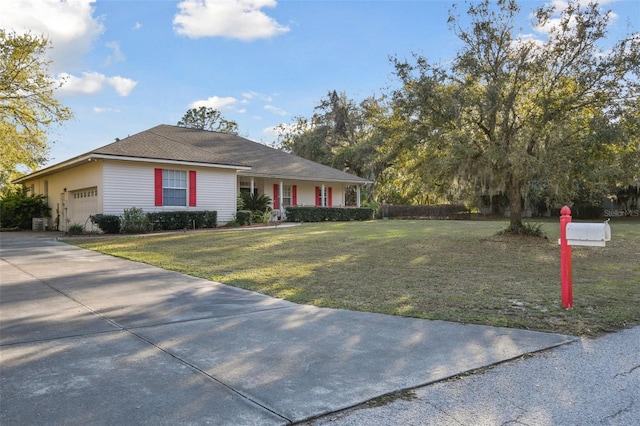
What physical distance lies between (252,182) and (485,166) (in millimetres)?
14055

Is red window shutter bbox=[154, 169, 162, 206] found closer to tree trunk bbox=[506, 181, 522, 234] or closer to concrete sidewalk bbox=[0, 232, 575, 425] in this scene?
concrete sidewalk bbox=[0, 232, 575, 425]

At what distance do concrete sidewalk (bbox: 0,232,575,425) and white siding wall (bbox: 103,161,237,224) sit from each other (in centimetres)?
1201

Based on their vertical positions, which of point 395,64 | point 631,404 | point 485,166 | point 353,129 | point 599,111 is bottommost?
point 631,404

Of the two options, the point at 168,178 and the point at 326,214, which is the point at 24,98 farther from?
the point at 326,214

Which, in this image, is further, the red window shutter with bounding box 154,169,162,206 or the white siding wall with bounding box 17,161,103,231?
the red window shutter with bounding box 154,169,162,206

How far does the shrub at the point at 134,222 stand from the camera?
16.8m

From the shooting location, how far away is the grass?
5.32m

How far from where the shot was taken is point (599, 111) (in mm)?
11398

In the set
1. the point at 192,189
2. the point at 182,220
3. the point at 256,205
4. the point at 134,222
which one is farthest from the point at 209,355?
the point at 256,205

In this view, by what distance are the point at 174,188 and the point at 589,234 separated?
17.2 m

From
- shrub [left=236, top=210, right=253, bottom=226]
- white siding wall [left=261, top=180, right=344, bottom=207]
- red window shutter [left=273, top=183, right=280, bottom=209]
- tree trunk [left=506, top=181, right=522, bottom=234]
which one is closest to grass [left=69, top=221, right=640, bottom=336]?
tree trunk [left=506, top=181, right=522, bottom=234]

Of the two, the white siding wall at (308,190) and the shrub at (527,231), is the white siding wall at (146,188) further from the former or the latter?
the shrub at (527,231)

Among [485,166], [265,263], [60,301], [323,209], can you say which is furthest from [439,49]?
[323,209]

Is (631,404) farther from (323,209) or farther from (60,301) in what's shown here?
(323,209)
